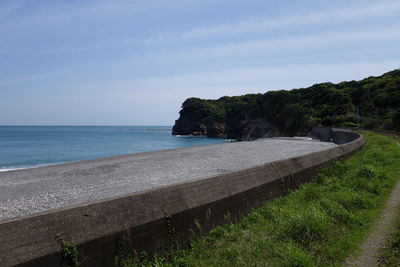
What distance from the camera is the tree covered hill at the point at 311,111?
2862 inches

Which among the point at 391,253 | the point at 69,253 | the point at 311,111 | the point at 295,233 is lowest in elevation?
the point at 391,253

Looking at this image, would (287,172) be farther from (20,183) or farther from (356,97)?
(356,97)

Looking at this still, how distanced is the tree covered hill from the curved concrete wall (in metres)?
53.0

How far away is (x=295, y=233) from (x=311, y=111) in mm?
90581

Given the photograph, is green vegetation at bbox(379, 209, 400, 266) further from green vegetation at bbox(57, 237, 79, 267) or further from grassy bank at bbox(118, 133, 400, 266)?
green vegetation at bbox(57, 237, 79, 267)

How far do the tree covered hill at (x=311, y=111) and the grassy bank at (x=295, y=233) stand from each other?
49790 mm

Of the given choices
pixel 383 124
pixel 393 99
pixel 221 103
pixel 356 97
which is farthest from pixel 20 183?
pixel 221 103

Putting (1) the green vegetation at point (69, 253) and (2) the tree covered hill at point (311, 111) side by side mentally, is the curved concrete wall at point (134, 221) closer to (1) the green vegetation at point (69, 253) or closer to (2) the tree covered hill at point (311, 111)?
(1) the green vegetation at point (69, 253)

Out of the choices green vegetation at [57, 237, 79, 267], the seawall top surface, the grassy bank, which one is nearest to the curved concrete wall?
green vegetation at [57, 237, 79, 267]

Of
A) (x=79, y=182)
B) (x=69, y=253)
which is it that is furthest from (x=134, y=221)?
(x=79, y=182)

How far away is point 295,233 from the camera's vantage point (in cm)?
548

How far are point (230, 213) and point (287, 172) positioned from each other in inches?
121

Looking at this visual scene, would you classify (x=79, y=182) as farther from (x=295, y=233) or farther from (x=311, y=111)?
(x=311, y=111)

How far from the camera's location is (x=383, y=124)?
56188 millimetres
